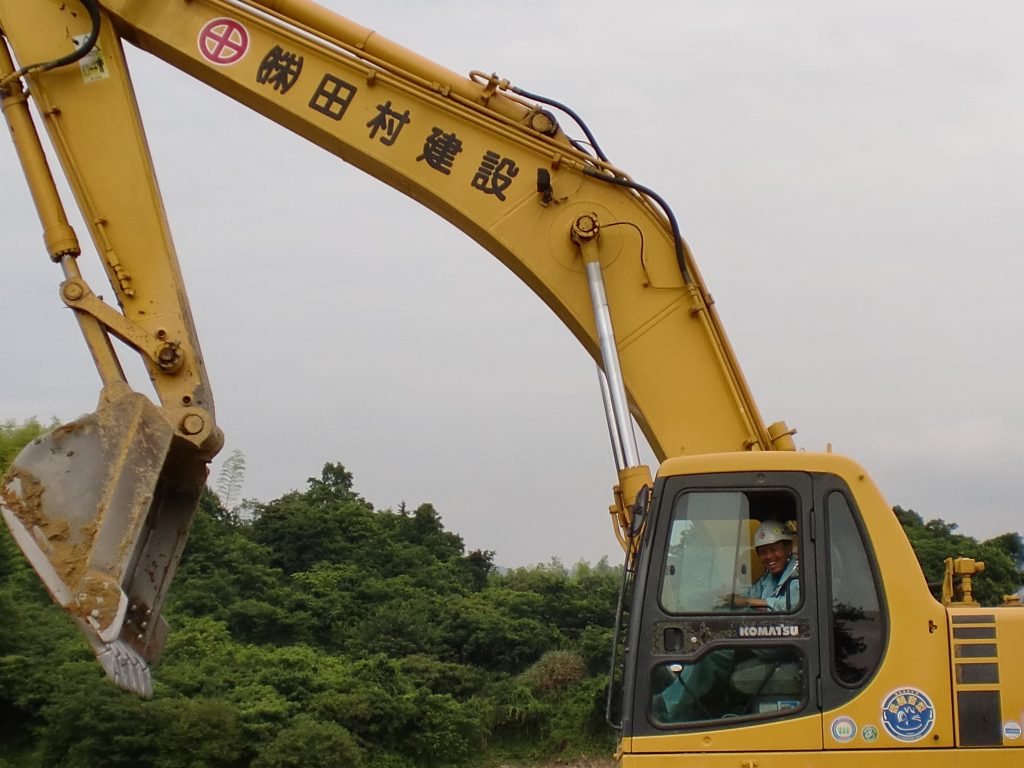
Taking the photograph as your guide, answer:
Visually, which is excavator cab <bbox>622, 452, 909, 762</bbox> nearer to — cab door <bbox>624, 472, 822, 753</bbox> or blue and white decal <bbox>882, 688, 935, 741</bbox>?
cab door <bbox>624, 472, 822, 753</bbox>

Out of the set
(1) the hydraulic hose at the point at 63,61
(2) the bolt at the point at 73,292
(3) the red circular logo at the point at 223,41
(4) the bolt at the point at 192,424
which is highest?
(3) the red circular logo at the point at 223,41

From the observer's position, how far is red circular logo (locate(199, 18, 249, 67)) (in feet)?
20.8

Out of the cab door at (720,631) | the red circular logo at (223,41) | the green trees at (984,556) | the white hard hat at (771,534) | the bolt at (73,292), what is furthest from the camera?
the green trees at (984,556)

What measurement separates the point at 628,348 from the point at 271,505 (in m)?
12.9

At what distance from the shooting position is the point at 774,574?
4.77 metres

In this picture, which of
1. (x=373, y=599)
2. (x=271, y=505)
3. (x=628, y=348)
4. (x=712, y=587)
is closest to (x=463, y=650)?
(x=373, y=599)

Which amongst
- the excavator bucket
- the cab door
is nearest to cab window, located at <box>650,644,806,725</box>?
the cab door

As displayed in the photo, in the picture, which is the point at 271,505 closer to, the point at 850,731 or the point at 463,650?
the point at 463,650

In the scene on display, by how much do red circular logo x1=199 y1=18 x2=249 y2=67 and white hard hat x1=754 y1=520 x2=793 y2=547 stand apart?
139 inches

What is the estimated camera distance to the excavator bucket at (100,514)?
5.36m

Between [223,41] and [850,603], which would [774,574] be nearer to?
[850,603]

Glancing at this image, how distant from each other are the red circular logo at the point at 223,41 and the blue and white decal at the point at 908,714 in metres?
4.30

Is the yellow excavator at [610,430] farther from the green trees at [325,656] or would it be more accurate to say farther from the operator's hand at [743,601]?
the green trees at [325,656]

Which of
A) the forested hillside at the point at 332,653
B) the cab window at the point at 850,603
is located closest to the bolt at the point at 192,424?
the cab window at the point at 850,603
